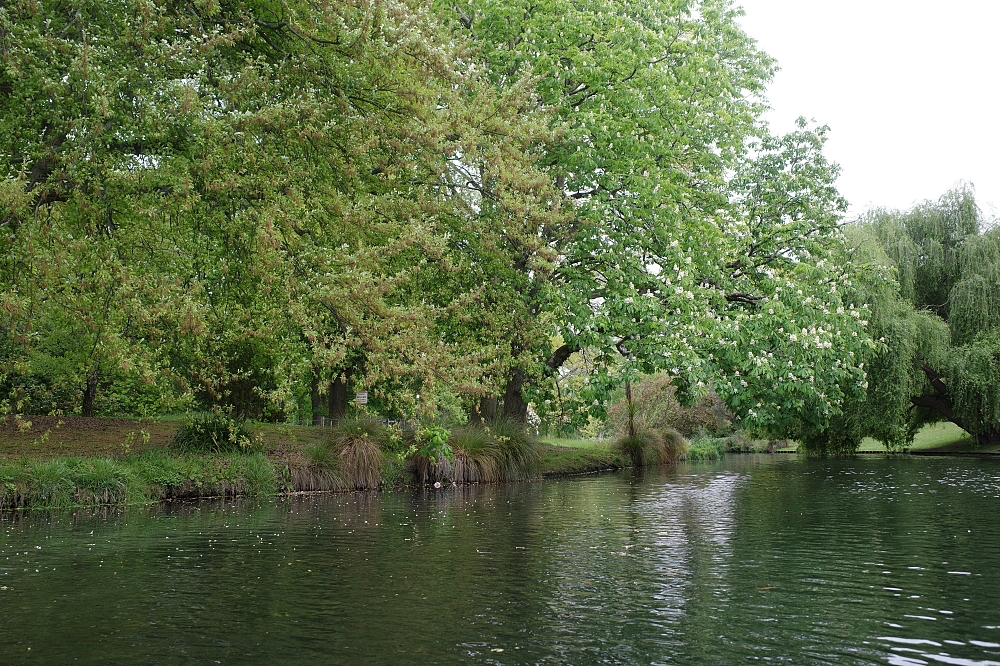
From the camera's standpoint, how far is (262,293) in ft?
46.4

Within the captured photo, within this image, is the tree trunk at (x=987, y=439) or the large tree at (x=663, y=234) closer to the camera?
the large tree at (x=663, y=234)

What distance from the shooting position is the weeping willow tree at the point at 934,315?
3012 cm

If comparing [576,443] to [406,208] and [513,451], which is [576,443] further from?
[406,208]

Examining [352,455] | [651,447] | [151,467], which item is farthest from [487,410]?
[151,467]

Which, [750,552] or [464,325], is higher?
[464,325]

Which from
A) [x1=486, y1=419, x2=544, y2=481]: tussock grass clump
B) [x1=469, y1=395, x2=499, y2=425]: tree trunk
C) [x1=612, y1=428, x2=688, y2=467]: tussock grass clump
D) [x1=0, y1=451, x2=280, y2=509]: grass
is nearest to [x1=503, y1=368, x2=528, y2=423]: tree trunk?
[x1=469, y1=395, x2=499, y2=425]: tree trunk

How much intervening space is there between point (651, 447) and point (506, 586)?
2761cm

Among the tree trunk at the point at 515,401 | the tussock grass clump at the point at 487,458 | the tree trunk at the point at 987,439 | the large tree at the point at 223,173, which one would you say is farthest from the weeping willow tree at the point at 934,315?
the large tree at the point at 223,173

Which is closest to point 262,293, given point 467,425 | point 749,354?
point 467,425

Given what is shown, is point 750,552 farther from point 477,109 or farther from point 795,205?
point 795,205

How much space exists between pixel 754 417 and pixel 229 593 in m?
16.9

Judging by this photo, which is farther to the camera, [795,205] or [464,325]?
[795,205]

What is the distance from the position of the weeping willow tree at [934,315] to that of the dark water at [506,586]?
1594cm

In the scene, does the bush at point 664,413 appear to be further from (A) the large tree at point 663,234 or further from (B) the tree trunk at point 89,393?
(B) the tree trunk at point 89,393
